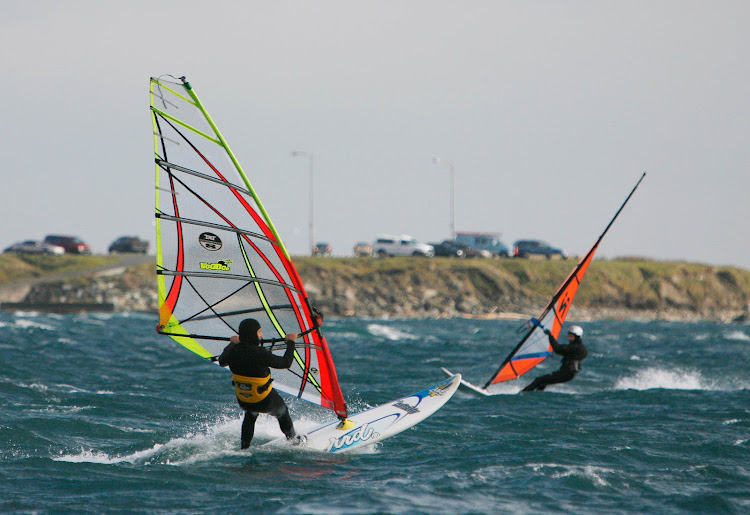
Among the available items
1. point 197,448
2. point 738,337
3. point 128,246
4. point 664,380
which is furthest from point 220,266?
point 128,246

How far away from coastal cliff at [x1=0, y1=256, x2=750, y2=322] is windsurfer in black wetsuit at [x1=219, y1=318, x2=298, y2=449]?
36465 mm

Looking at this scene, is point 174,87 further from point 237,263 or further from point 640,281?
point 640,281

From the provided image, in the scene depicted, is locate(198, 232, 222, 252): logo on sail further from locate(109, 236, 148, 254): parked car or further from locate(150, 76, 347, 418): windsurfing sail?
locate(109, 236, 148, 254): parked car

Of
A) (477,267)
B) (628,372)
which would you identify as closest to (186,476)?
(628,372)

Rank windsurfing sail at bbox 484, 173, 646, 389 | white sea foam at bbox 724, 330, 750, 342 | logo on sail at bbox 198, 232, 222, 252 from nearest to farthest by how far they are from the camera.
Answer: logo on sail at bbox 198, 232, 222, 252
windsurfing sail at bbox 484, 173, 646, 389
white sea foam at bbox 724, 330, 750, 342

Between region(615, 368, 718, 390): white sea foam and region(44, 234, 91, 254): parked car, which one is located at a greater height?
region(44, 234, 91, 254): parked car

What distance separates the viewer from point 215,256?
8086 millimetres

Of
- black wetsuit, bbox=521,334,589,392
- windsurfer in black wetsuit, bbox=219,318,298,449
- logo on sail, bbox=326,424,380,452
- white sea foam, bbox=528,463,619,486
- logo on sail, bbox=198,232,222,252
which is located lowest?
white sea foam, bbox=528,463,619,486

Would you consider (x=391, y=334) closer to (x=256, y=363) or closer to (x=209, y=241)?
→ (x=209, y=241)

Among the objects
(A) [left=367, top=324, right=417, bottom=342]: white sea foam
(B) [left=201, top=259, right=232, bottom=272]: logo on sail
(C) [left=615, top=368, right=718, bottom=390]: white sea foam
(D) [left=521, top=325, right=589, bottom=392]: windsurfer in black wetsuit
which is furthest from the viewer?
Answer: (A) [left=367, top=324, right=417, bottom=342]: white sea foam

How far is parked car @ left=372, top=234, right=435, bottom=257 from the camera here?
170 ft

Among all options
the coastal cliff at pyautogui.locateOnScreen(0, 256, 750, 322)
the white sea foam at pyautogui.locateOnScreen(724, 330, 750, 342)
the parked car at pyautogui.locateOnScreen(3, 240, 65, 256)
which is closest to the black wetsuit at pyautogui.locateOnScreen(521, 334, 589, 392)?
the white sea foam at pyautogui.locateOnScreen(724, 330, 750, 342)

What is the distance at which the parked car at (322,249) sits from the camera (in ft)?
189

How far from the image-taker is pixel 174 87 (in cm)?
747
